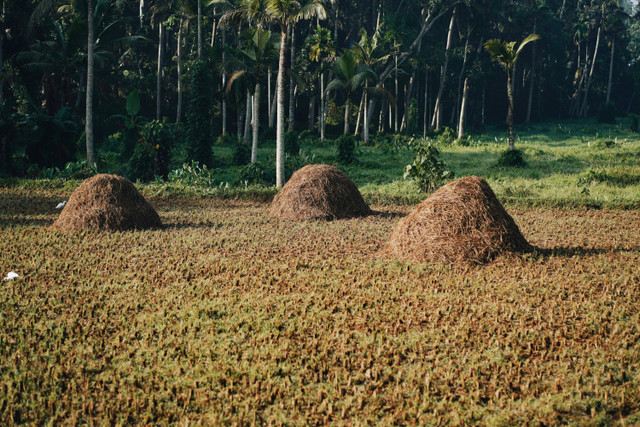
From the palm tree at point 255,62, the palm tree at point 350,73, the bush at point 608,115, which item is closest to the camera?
the palm tree at point 255,62

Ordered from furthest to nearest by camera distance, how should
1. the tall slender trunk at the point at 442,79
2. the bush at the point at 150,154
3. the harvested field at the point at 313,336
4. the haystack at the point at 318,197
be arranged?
the tall slender trunk at the point at 442,79
the bush at the point at 150,154
the haystack at the point at 318,197
the harvested field at the point at 313,336

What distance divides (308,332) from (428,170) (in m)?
11.9

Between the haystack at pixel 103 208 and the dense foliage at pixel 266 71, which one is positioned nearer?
the haystack at pixel 103 208

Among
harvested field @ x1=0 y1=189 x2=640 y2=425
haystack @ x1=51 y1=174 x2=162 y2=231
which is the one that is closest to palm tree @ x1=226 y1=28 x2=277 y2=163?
haystack @ x1=51 y1=174 x2=162 y2=231

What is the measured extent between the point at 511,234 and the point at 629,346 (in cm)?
334

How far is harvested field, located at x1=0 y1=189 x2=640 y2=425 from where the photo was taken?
13.1 ft

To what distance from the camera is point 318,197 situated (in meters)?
12.2

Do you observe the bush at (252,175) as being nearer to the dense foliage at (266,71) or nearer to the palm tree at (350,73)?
the dense foliage at (266,71)

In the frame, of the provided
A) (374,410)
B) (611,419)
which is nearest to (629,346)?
(611,419)

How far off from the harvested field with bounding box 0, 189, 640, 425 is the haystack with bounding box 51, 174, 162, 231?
1322mm

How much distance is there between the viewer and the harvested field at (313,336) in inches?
157

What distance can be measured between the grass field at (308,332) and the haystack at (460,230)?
345mm

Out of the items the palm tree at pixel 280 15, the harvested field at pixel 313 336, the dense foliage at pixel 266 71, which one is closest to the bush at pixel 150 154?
Result: the dense foliage at pixel 266 71

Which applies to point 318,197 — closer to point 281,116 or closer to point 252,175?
point 281,116
